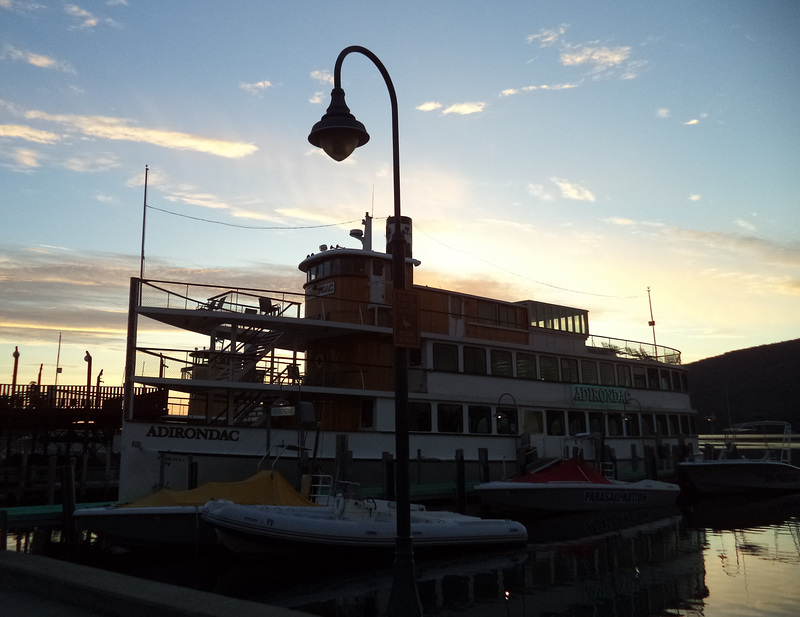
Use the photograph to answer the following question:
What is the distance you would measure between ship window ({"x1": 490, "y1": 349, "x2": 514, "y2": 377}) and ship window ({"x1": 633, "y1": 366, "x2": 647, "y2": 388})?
9.24 m

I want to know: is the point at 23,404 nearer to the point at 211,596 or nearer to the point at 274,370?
the point at 274,370

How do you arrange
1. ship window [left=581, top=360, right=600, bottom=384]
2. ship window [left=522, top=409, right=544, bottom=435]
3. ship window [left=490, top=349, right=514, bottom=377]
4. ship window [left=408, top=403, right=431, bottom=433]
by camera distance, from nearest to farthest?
ship window [left=408, top=403, right=431, bottom=433] → ship window [left=490, top=349, right=514, bottom=377] → ship window [left=522, top=409, right=544, bottom=435] → ship window [left=581, top=360, right=600, bottom=384]

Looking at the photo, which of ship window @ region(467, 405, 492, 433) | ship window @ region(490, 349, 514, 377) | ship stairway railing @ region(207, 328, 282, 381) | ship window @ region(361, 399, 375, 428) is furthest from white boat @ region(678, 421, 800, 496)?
ship stairway railing @ region(207, 328, 282, 381)

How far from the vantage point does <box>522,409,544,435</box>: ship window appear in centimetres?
2712

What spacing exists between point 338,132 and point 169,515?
38.4 ft

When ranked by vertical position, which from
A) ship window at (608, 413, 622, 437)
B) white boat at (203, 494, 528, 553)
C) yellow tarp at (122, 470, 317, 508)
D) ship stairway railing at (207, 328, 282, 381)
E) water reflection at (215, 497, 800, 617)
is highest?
ship stairway railing at (207, 328, 282, 381)

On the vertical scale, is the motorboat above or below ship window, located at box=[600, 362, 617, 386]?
below

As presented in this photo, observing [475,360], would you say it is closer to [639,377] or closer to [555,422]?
[555,422]

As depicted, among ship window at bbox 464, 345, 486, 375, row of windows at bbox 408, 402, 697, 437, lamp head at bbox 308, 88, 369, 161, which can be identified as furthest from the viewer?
ship window at bbox 464, 345, 486, 375

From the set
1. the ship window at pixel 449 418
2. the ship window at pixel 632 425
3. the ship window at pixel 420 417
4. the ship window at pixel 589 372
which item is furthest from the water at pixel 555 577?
the ship window at pixel 632 425

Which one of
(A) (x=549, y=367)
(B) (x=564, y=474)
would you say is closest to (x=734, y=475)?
(A) (x=549, y=367)

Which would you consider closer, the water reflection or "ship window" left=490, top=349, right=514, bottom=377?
the water reflection

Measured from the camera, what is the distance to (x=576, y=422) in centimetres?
2922

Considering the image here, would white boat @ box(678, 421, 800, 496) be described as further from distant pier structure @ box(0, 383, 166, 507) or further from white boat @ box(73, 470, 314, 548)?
distant pier structure @ box(0, 383, 166, 507)
